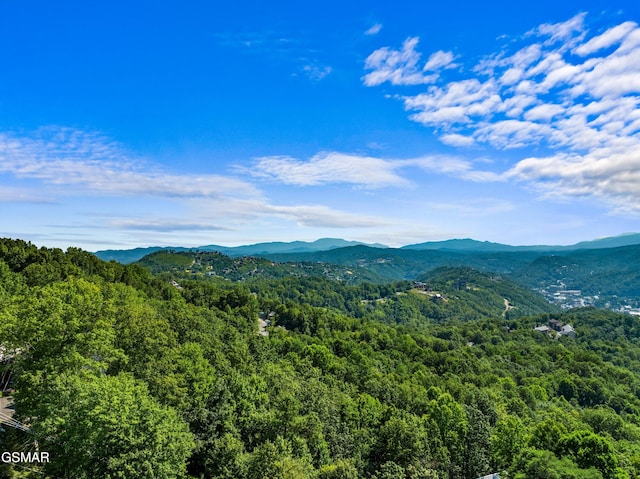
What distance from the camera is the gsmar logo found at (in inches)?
806

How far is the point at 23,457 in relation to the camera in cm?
2105

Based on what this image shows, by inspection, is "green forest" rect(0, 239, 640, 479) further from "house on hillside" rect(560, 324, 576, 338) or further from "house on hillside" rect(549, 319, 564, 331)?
"house on hillside" rect(549, 319, 564, 331)

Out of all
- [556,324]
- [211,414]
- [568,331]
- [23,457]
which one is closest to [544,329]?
[568,331]

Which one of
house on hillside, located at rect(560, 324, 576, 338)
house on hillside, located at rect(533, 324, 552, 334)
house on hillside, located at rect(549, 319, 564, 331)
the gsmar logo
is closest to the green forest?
the gsmar logo

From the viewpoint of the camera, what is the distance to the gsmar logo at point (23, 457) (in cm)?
2048

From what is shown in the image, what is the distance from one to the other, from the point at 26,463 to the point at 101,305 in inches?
534

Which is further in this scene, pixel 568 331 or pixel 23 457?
pixel 568 331

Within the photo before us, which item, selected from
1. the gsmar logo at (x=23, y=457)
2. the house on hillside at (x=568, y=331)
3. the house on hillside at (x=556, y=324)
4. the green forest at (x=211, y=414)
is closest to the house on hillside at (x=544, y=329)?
the house on hillside at (x=556, y=324)

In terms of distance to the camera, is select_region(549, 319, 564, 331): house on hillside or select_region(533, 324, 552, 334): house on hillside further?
select_region(549, 319, 564, 331): house on hillside

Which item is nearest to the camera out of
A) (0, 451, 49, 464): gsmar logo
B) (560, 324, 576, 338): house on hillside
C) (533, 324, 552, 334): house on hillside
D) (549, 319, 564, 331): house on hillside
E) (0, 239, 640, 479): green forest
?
(0, 239, 640, 479): green forest

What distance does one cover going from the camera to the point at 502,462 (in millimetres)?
36000

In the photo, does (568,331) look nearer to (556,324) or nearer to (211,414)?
(556,324)

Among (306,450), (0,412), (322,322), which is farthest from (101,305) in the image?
(322,322)

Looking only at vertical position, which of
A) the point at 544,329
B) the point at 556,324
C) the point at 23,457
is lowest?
the point at 544,329
